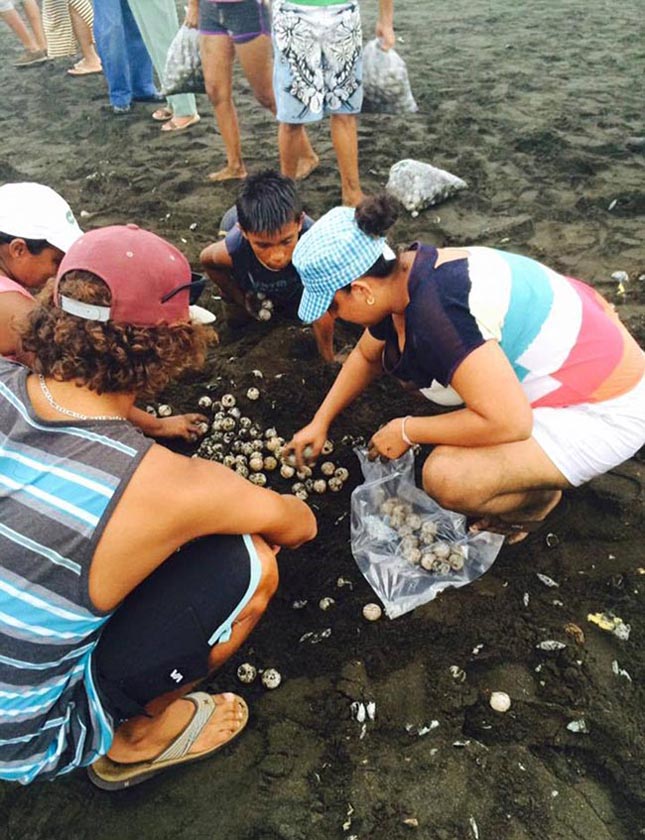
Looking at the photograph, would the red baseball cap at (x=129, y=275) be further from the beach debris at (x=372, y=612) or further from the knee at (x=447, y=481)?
the beach debris at (x=372, y=612)

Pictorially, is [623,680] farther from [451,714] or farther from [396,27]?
[396,27]

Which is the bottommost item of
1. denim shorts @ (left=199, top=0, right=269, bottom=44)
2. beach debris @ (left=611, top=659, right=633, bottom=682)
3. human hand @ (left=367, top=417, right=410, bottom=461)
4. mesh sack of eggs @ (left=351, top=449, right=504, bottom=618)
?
beach debris @ (left=611, top=659, right=633, bottom=682)

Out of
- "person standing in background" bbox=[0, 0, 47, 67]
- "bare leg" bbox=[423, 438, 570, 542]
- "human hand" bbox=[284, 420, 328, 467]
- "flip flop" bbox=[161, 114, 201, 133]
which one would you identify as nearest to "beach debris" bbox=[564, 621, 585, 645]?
"bare leg" bbox=[423, 438, 570, 542]

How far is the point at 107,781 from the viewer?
1848 millimetres

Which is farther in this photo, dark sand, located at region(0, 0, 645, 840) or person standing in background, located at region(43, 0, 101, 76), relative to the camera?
person standing in background, located at region(43, 0, 101, 76)

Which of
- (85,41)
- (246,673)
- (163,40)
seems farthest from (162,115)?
(246,673)

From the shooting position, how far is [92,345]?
1.50 metres

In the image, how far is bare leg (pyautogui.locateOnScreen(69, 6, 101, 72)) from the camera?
6917 mm

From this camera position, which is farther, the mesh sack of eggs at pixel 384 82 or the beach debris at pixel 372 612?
the mesh sack of eggs at pixel 384 82

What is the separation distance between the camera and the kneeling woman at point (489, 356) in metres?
1.87

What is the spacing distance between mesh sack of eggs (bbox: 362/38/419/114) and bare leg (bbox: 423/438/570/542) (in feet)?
11.4

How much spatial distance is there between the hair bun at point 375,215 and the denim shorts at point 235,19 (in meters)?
3.09

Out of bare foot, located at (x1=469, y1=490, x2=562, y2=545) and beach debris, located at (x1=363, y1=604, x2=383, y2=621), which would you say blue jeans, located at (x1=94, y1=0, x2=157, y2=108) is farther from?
beach debris, located at (x1=363, y1=604, x2=383, y2=621)

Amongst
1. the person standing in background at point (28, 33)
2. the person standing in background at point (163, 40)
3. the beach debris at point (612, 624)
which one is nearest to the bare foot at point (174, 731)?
the beach debris at point (612, 624)
